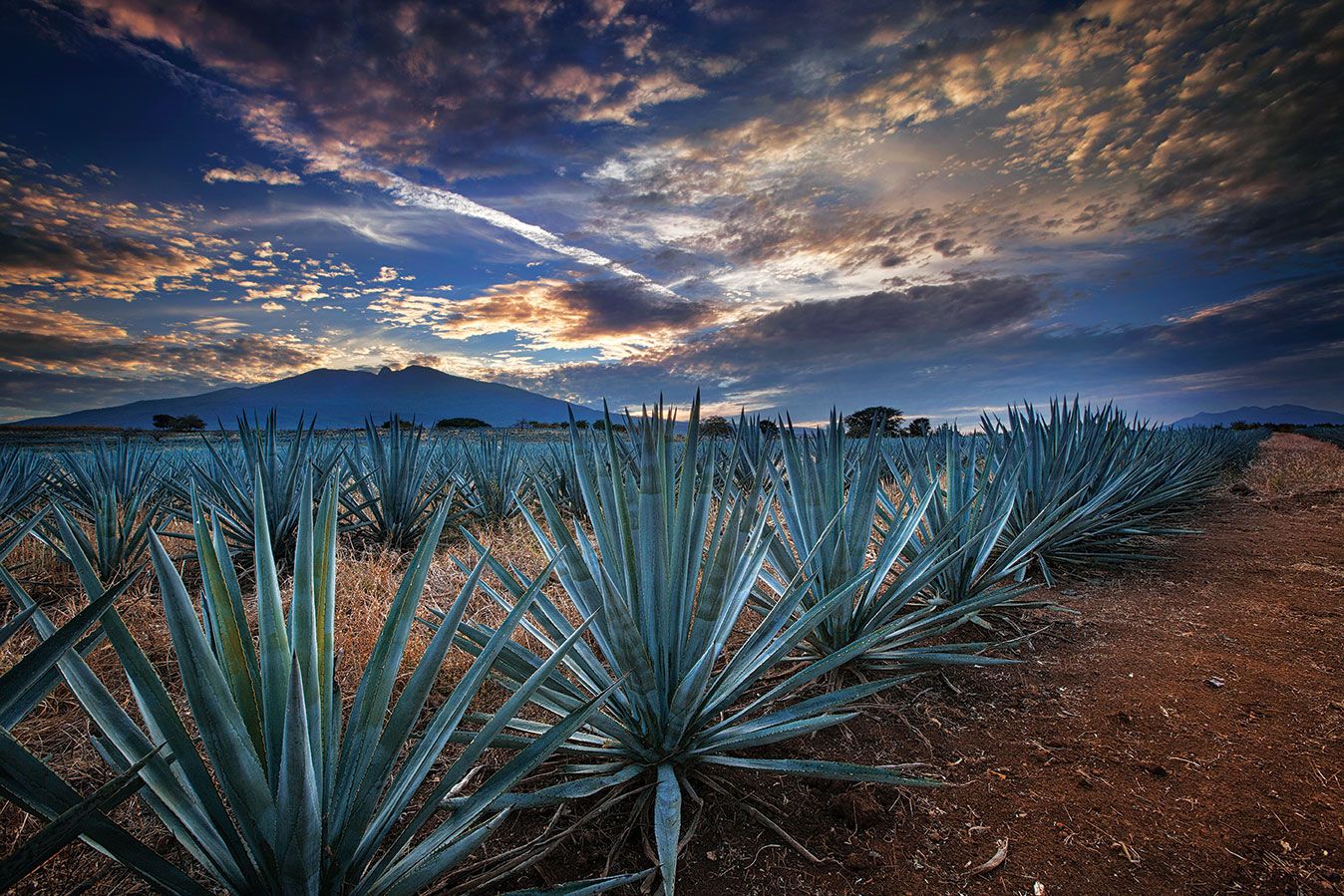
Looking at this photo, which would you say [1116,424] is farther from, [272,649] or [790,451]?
[272,649]

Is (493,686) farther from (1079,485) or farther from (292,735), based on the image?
(1079,485)

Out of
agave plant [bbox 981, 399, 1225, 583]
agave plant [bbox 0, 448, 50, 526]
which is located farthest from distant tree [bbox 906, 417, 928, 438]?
agave plant [bbox 0, 448, 50, 526]

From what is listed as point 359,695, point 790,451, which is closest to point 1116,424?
point 790,451

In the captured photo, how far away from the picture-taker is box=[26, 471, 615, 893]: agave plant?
0.95 meters

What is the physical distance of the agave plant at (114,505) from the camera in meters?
4.19

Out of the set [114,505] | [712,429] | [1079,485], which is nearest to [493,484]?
[114,505]

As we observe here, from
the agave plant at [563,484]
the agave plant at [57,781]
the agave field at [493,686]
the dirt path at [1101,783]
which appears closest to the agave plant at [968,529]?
the agave field at [493,686]

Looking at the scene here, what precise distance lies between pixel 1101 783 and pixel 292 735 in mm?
2103

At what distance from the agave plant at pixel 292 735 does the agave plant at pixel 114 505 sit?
232cm

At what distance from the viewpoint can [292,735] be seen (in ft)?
2.92

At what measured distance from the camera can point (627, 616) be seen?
1511mm

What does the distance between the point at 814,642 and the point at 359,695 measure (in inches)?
66.3

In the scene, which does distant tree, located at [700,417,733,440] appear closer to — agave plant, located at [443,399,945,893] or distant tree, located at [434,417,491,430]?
agave plant, located at [443,399,945,893]

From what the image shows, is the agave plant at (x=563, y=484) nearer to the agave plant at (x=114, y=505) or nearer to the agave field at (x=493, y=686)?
the agave field at (x=493, y=686)
